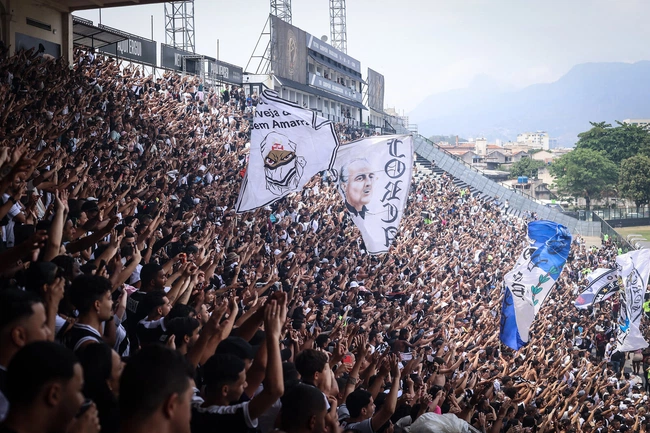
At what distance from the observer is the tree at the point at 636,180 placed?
60.4 m

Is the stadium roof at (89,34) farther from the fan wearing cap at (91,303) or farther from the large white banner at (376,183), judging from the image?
the fan wearing cap at (91,303)

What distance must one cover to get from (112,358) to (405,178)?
798 cm

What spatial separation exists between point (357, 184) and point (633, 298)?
30.2ft

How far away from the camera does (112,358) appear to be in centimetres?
321

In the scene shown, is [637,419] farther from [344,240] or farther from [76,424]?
[76,424]

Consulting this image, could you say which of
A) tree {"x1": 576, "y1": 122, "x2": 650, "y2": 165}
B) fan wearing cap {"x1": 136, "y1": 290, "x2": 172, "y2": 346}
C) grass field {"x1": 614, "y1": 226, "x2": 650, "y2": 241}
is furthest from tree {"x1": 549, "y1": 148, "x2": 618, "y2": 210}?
fan wearing cap {"x1": 136, "y1": 290, "x2": 172, "y2": 346}

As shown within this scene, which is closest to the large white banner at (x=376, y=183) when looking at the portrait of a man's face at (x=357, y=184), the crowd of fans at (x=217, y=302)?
the portrait of a man's face at (x=357, y=184)

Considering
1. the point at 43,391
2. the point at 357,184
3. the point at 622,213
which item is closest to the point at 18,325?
the point at 43,391

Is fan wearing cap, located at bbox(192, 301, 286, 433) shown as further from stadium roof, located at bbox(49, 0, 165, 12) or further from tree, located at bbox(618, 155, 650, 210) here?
tree, located at bbox(618, 155, 650, 210)

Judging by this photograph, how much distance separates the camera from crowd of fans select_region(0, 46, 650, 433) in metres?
2.91

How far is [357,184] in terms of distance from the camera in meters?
11.0

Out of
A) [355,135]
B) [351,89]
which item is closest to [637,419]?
[355,135]

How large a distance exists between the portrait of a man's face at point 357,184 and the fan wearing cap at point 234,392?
288 inches

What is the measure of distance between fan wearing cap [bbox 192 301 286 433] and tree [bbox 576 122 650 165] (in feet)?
242
